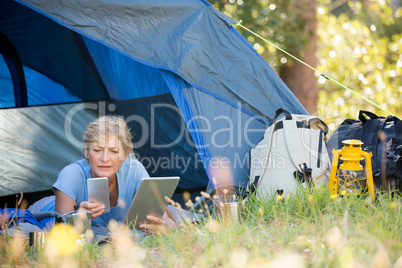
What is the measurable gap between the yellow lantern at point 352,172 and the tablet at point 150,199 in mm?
922

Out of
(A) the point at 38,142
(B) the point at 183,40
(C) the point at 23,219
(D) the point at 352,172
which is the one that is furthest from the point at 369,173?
(A) the point at 38,142

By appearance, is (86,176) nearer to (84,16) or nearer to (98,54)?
(84,16)

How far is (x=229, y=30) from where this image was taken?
3.12 metres

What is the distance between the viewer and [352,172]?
2682mm

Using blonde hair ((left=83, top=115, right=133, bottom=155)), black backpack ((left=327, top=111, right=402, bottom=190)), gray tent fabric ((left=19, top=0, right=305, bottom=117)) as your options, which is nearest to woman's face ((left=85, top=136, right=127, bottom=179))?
blonde hair ((left=83, top=115, right=133, bottom=155))

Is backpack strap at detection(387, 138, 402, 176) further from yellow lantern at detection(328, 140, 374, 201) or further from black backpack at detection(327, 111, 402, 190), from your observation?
yellow lantern at detection(328, 140, 374, 201)

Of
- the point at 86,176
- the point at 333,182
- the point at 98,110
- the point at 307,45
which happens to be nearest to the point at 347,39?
the point at 307,45

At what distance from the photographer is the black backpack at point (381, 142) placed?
109 inches

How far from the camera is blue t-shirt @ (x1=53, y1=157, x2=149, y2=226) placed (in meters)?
2.60

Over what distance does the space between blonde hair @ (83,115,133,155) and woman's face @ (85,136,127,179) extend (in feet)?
0.09

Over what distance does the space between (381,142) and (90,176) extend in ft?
5.48

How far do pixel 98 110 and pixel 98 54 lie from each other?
0.47m

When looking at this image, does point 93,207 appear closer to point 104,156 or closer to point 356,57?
point 104,156

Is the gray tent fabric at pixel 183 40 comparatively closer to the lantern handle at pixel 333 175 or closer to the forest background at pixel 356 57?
the lantern handle at pixel 333 175
